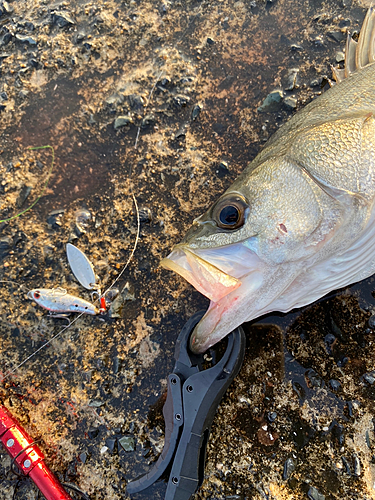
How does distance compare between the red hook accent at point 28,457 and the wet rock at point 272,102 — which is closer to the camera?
the red hook accent at point 28,457

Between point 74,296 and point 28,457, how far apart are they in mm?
1199

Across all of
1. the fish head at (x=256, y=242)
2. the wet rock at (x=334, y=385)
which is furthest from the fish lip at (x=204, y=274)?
the wet rock at (x=334, y=385)

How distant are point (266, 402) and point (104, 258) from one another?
1764mm

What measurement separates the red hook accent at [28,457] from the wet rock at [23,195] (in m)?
1.75

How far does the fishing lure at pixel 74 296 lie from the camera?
2750 millimetres

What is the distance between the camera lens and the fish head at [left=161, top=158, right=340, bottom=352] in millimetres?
1961

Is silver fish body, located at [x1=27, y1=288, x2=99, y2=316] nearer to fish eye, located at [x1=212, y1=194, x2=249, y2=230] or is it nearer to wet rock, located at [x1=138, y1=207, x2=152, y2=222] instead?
wet rock, located at [x1=138, y1=207, x2=152, y2=222]

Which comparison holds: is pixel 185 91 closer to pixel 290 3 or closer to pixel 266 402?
pixel 290 3

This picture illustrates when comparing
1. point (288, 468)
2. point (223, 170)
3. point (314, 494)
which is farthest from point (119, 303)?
point (314, 494)

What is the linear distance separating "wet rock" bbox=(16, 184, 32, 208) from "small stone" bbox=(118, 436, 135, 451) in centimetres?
221

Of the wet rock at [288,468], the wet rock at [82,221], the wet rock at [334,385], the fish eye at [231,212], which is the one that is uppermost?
the wet rock at [82,221]

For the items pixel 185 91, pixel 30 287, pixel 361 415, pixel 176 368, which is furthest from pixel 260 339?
pixel 185 91

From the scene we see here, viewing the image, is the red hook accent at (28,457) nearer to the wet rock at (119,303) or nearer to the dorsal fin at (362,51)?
the wet rock at (119,303)

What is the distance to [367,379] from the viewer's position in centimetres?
249
